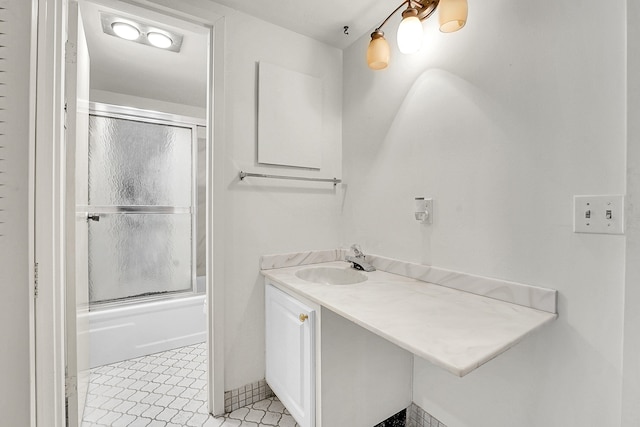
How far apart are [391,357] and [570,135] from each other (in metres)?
1.16

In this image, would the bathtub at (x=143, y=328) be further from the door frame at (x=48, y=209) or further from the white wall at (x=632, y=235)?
the white wall at (x=632, y=235)

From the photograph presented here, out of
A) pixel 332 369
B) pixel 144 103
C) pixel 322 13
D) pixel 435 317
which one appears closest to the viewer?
pixel 435 317

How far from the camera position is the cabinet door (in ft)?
3.80

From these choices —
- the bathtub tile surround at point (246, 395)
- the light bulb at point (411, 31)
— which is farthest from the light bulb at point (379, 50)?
the bathtub tile surround at point (246, 395)

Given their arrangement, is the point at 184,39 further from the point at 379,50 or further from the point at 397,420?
the point at 397,420

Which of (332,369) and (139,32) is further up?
(139,32)

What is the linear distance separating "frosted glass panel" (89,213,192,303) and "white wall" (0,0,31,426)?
1640 mm

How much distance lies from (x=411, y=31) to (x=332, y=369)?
1491mm

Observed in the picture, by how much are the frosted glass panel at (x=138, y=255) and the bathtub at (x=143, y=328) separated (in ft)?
0.70

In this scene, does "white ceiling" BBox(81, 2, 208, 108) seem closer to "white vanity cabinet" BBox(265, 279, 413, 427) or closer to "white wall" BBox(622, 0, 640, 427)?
"white vanity cabinet" BBox(265, 279, 413, 427)

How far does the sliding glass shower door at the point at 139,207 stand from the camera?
7.13 feet

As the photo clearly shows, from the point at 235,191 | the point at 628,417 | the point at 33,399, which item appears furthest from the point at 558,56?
the point at 33,399

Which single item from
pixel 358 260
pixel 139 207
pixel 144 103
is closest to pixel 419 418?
pixel 358 260

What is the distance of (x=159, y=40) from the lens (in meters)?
1.77
